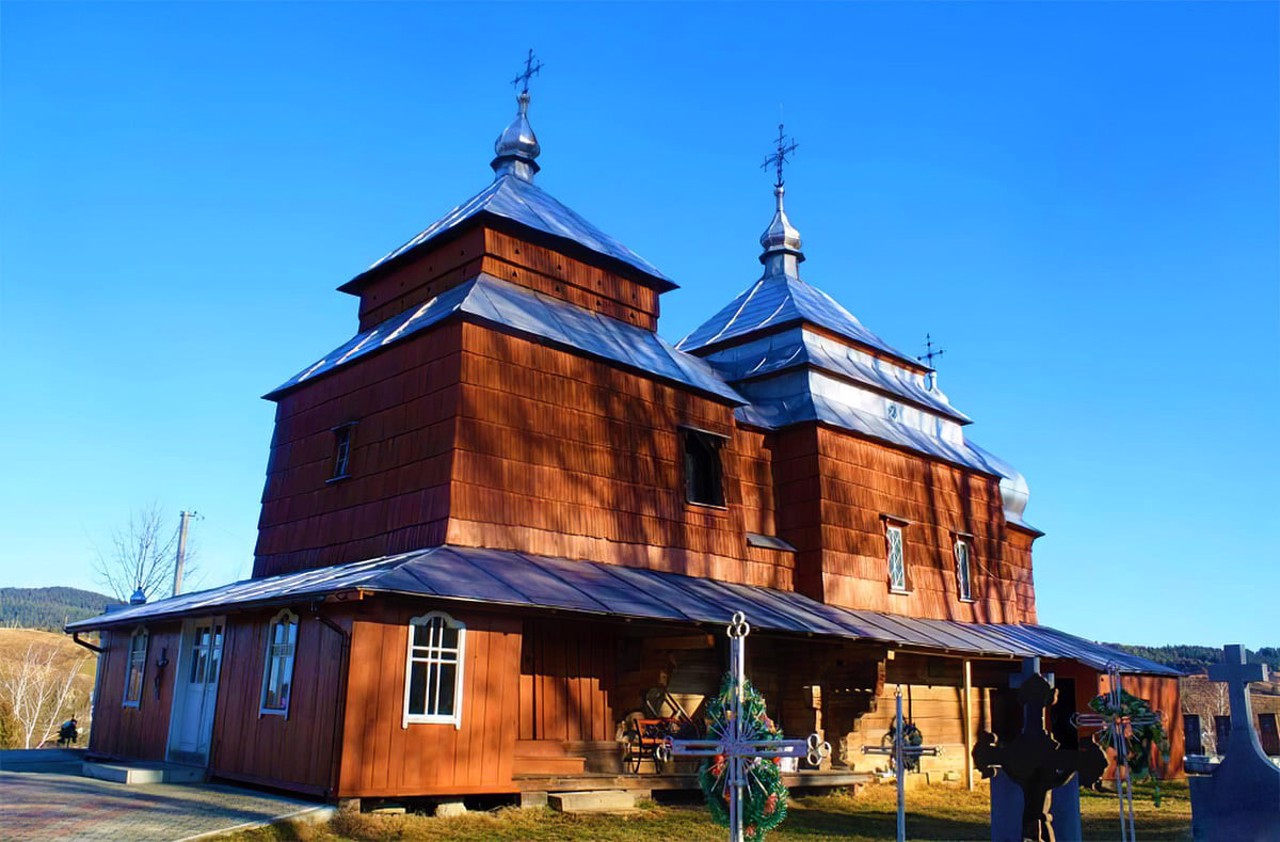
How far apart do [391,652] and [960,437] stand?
1642 cm

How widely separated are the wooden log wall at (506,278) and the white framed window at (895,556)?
6.19 meters

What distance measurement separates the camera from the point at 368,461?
15.1m

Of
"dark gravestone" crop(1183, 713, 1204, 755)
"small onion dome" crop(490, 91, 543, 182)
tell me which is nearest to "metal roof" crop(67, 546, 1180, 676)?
"small onion dome" crop(490, 91, 543, 182)

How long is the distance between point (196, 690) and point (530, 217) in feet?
28.9

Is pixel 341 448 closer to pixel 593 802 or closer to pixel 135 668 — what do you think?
pixel 135 668

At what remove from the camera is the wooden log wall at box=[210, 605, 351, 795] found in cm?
1119

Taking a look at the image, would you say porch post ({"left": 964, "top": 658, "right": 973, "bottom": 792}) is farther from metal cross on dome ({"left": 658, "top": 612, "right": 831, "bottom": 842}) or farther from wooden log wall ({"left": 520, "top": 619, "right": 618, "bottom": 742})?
metal cross on dome ({"left": 658, "top": 612, "right": 831, "bottom": 842})

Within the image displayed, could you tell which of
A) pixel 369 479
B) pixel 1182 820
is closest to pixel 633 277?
pixel 369 479

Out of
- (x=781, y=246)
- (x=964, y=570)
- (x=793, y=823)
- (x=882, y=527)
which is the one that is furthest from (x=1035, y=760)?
(x=781, y=246)

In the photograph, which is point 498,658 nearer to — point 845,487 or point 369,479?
point 369,479

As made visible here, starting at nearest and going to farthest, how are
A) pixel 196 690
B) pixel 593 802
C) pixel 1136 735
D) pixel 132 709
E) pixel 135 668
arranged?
pixel 1136 735 → pixel 593 802 → pixel 196 690 → pixel 132 709 → pixel 135 668

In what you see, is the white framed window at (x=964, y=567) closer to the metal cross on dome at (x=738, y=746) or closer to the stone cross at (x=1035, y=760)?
the stone cross at (x=1035, y=760)

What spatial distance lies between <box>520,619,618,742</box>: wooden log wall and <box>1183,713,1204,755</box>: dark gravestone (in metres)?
20.2

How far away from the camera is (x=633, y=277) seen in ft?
60.4
